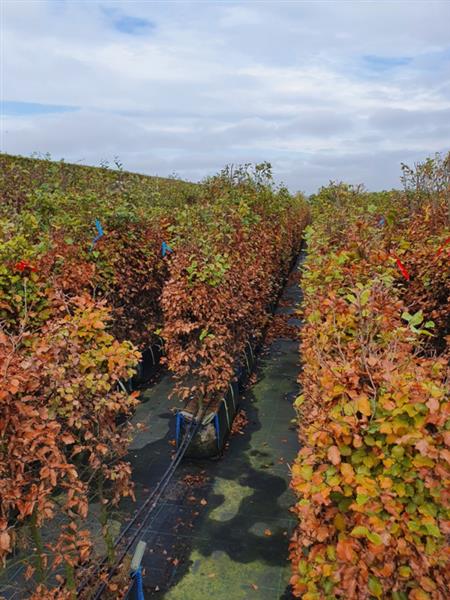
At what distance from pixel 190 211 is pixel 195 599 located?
7.04 m

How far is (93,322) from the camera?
4473 millimetres

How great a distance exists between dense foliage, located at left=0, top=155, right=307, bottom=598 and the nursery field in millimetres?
33

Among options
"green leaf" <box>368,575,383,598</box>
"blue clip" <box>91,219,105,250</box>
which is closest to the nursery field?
"green leaf" <box>368,575,383,598</box>

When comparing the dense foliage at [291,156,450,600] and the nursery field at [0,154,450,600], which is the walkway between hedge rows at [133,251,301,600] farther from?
the dense foliage at [291,156,450,600]

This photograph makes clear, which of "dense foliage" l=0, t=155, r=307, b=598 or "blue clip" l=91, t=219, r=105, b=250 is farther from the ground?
"blue clip" l=91, t=219, r=105, b=250

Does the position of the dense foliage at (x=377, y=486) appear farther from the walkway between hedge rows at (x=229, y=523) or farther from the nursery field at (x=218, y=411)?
the walkway between hedge rows at (x=229, y=523)

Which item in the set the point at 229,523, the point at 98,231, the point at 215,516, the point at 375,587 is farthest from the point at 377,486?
the point at 98,231

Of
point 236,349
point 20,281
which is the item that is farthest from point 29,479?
point 236,349

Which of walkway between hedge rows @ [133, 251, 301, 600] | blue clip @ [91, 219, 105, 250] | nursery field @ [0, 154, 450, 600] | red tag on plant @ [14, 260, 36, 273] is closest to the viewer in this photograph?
nursery field @ [0, 154, 450, 600]

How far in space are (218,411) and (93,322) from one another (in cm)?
395

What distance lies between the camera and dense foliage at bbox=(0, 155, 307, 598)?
3396 mm

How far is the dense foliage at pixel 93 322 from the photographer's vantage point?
3.40 meters

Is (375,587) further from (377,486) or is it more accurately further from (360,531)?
(377,486)

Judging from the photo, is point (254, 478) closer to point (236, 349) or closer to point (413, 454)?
point (236, 349)
